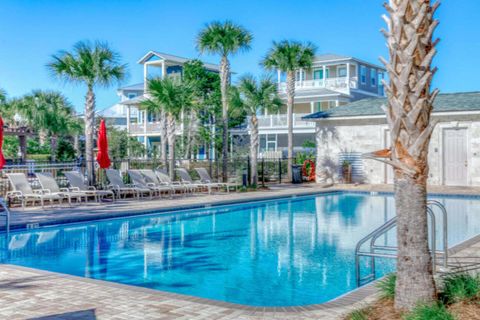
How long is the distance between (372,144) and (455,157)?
3772 mm

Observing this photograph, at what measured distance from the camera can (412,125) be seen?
14.6 feet

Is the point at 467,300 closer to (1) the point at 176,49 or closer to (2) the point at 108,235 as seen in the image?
(2) the point at 108,235

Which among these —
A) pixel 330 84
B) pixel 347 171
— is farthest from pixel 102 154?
pixel 330 84

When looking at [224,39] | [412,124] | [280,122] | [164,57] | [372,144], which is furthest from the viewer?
[280,122]

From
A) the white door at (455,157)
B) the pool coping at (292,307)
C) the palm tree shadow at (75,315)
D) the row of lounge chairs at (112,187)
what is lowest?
the pool coping at (292,307)

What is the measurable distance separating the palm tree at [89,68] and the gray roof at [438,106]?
11.1 m

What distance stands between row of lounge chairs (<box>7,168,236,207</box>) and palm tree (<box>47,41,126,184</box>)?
0.90 meters

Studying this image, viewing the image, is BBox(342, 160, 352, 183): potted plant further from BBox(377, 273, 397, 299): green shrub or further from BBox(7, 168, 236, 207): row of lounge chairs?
BBox(377, 273, 397, 299): green shrub

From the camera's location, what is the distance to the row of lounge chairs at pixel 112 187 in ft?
49.5

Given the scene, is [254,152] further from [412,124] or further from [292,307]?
[412,124]

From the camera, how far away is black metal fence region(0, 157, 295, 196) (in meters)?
18.5

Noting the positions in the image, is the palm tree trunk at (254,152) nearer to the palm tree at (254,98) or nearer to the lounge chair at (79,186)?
the palm tree at (254,98)

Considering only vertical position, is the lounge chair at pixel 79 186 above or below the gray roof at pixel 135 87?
below

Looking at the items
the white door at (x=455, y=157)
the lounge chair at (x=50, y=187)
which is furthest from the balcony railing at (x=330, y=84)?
the lounge chair at (x=50, y=187)
